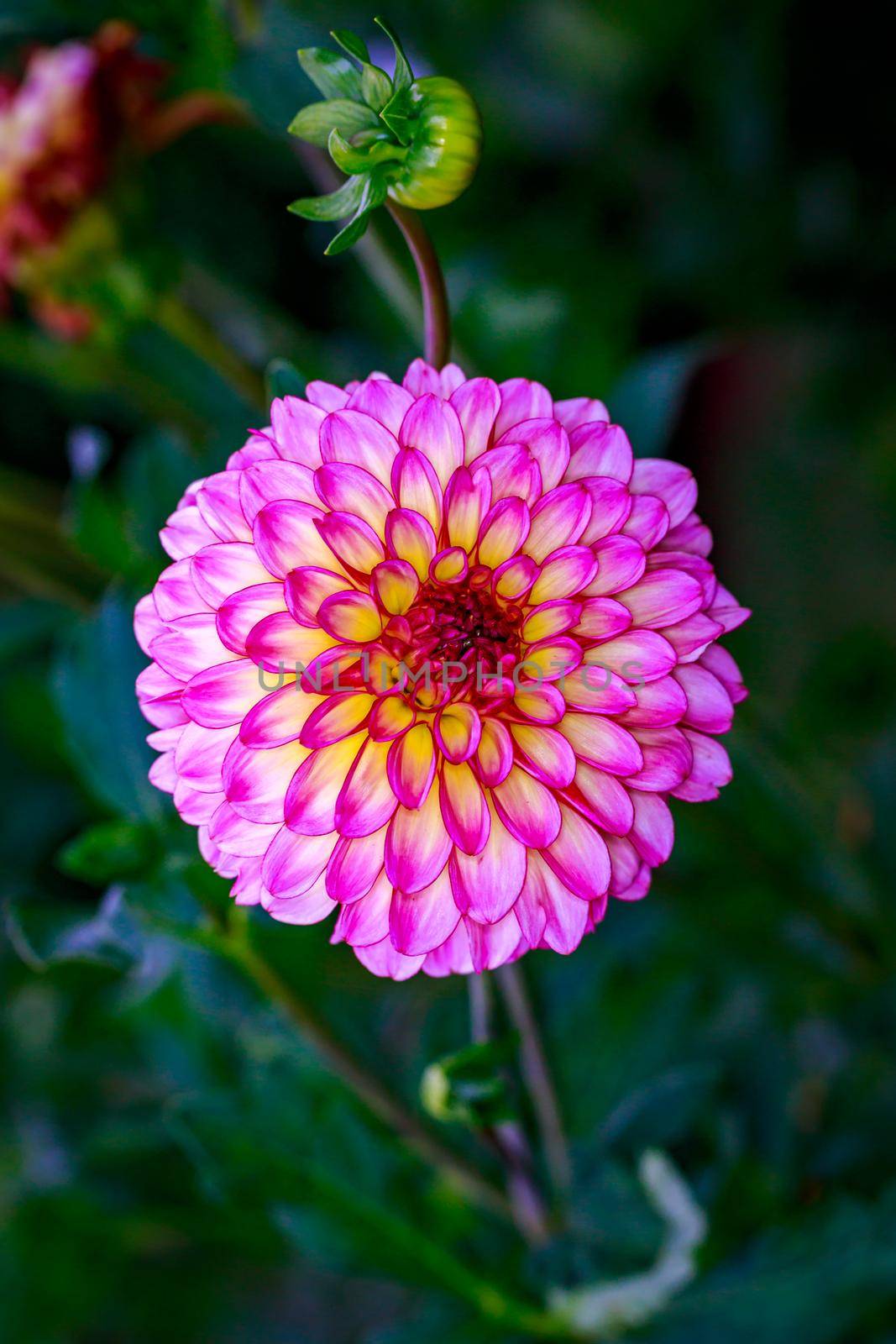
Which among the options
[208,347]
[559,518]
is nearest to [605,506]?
[559,518]

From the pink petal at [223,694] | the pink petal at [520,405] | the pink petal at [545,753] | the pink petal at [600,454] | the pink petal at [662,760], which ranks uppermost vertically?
the pink petal at [520,405]

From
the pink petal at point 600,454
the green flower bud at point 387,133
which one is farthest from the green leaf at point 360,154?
the pink petal at point 600,454

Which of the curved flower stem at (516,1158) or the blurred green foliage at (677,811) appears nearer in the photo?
the curved flower stem at (516,1158)

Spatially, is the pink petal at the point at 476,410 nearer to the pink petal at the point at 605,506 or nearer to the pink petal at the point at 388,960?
the pink petal at the point at 605,506

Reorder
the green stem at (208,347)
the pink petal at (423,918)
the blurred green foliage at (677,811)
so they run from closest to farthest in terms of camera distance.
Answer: the pink petal at (423,918)
the blurred green foliage at (677,811)
the green stem at (208,347)

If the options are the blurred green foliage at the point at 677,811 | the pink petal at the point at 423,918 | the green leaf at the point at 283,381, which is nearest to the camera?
the pink petal at the point at 423,918

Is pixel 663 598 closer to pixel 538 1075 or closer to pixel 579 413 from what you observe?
pixel 579 413

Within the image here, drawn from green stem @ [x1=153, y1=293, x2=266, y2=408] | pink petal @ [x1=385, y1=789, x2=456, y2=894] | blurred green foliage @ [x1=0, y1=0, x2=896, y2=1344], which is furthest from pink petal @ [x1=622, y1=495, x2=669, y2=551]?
green stem @ [x1=153, y1=293, x2=266, y2=408]

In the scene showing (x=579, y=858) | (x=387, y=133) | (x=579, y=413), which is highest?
(x=387, y=133)
